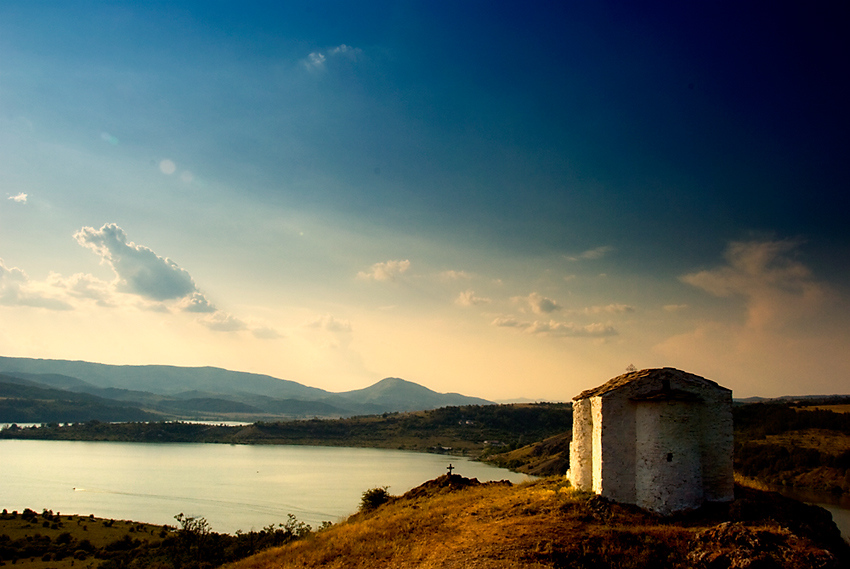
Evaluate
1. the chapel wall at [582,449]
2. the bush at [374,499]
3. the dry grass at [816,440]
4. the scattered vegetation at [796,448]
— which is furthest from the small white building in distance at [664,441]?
the dry grass at [816,440]

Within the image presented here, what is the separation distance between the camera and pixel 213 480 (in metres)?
83.9

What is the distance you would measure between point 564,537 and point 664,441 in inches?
197

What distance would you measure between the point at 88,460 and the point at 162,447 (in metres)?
35.8

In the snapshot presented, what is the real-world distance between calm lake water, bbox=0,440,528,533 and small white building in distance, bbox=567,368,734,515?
40.1 metres

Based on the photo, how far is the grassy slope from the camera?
13305 millimetres

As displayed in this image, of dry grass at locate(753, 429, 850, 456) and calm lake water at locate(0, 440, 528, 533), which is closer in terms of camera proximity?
calm lake water at locate(0, 440, 528, 533)

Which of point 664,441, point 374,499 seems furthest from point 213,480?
point 664,441

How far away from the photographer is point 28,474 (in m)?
88.7

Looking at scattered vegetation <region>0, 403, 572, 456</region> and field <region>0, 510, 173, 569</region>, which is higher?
field <region>0, 510, 173, 569</region>

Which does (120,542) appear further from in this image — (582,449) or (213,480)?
(213,480)

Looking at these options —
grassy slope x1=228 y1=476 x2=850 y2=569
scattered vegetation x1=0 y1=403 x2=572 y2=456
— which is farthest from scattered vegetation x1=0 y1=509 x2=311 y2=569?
scattered vegetation x1=0 y1=403 x2=572 y2=456

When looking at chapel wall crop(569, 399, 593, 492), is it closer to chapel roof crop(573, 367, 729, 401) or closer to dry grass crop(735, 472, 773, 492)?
chapel roof crop(573, 367, 729, 401)

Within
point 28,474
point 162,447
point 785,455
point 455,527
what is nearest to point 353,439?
point 162,447

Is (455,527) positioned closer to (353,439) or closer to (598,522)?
(598,522)
